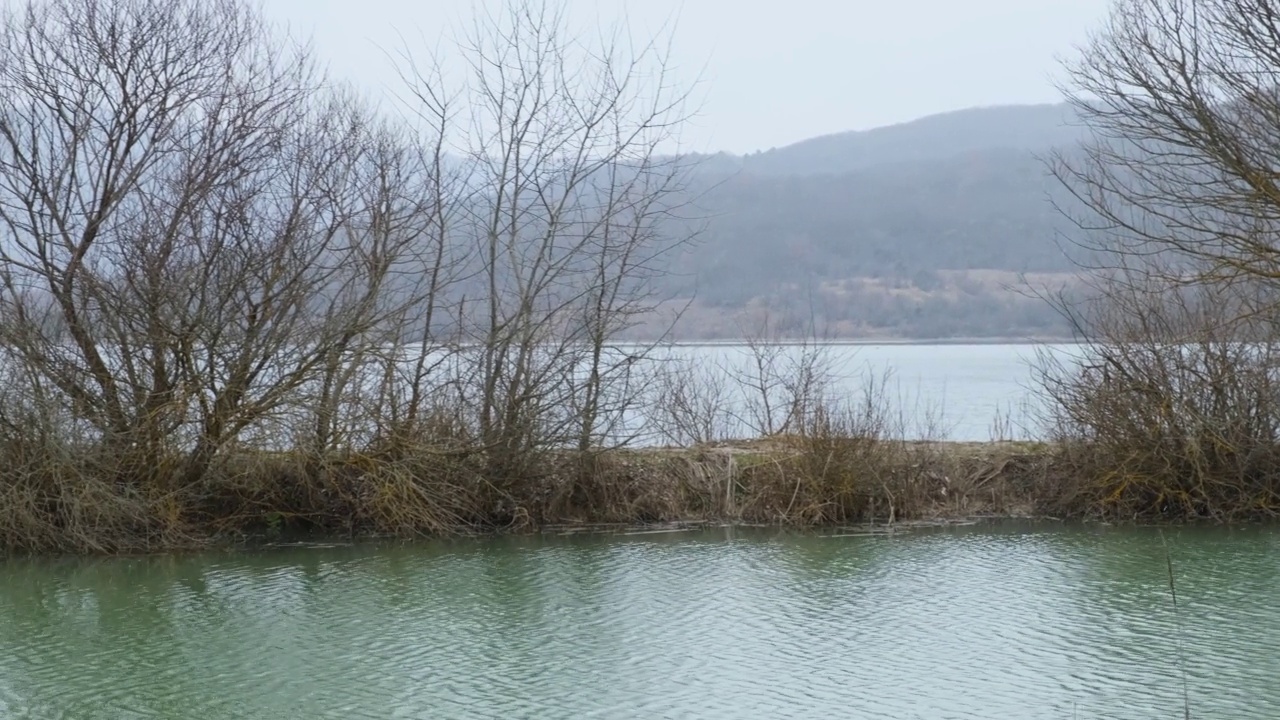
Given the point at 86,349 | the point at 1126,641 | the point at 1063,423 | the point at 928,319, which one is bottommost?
the point at 1126,641

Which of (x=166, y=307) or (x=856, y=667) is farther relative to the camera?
(x=166, y=307)

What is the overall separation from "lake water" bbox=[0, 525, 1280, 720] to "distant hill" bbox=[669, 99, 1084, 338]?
96.8 feet

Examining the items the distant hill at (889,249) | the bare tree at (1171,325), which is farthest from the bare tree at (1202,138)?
the distant hill at (889,249)

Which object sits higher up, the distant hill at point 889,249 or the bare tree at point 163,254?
the distant hill at point 889,249

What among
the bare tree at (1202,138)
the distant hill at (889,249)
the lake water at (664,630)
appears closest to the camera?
the lake water at (664,630)

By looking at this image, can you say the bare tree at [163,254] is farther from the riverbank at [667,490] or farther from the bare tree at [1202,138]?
the bare tree at [1202,138]

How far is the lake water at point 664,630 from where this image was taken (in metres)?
6.79

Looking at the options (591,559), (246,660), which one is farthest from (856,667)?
(591,559)

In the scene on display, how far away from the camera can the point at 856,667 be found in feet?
24.4

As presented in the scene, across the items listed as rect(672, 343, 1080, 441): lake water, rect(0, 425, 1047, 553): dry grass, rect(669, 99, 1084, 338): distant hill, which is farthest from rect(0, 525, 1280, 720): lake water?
rect(669, 99, 1084, 338): distant hill

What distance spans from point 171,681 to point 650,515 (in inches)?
269

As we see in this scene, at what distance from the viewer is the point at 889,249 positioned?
296ft

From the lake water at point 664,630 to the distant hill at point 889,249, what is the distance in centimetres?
2952

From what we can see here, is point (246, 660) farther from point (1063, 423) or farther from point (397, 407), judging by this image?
point (1063, 423)
